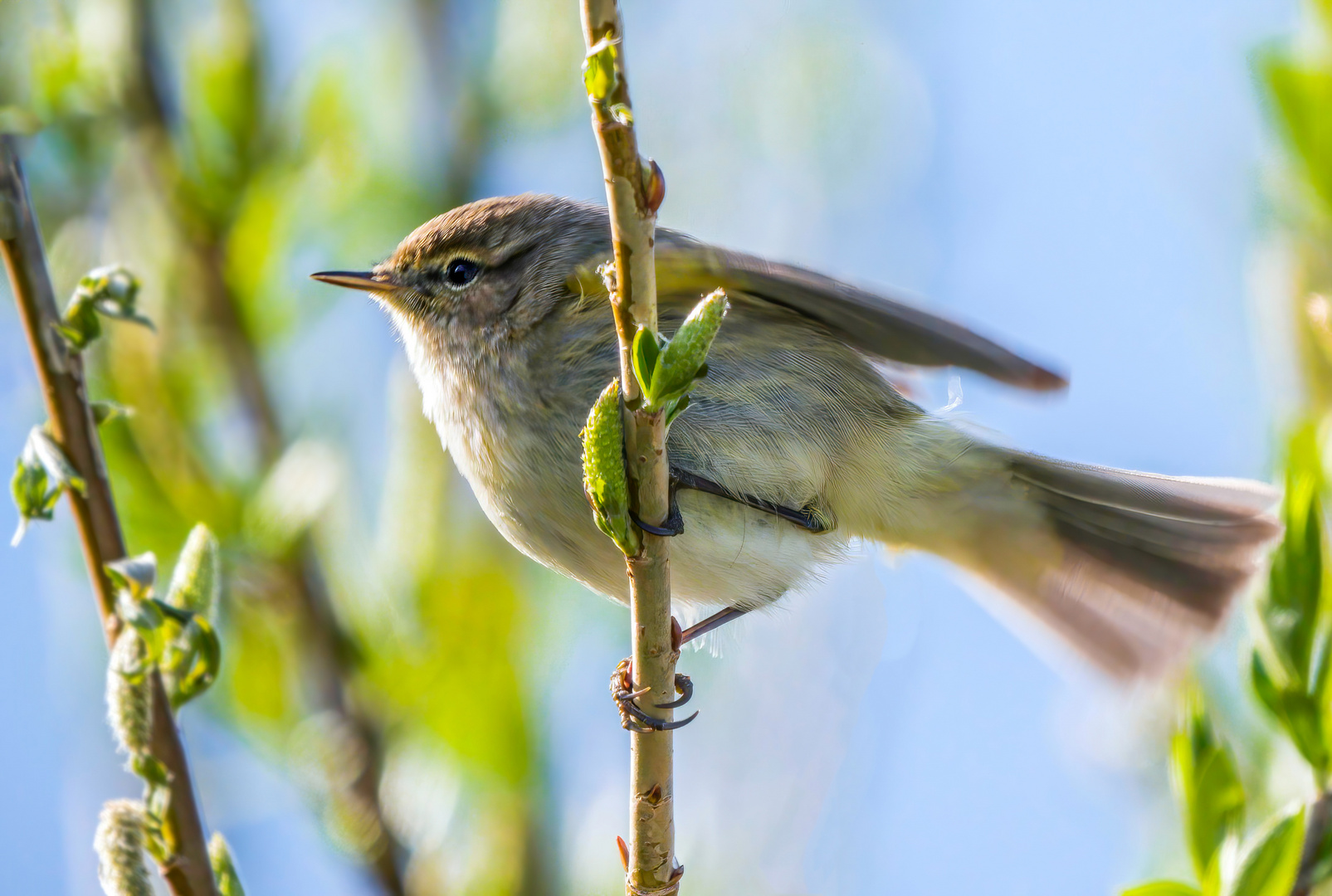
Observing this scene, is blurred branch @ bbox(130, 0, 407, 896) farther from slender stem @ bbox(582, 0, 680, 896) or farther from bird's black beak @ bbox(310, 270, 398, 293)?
slender stem @ bbox(582, 0, 680, 896)

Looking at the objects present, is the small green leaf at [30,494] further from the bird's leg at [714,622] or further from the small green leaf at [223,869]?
the bird's leg at [714,622]

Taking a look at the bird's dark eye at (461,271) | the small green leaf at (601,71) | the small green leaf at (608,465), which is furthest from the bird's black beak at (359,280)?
the small green leaf at (601,71)

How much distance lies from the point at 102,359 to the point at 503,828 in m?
1.45

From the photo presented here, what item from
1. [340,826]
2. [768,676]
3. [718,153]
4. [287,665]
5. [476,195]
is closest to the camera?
[340,826]

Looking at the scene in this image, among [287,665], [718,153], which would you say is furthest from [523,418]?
[718,153]

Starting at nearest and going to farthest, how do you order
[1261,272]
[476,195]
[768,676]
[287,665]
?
[1261,272]
[287,665]
[768,676]
[476,195]

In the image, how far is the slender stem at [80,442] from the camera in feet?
4.73

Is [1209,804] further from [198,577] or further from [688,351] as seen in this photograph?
[198,577]

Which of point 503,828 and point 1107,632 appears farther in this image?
point 1107,632

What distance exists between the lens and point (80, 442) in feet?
4.85

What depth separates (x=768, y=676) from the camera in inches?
121

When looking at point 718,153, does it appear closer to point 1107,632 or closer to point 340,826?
point 1107,632

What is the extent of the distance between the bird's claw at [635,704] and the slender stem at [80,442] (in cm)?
68

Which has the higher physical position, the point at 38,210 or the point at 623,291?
the point at 38,210
